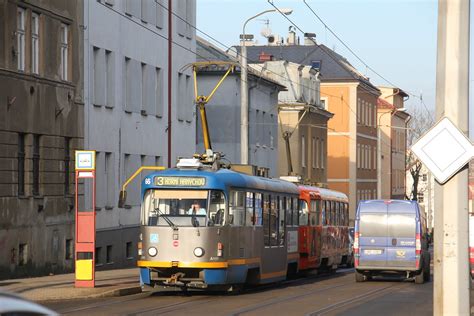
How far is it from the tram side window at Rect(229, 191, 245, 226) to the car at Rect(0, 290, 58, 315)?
19547 millimetres

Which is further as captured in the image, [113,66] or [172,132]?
[172,132]

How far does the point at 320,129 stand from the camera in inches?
3211

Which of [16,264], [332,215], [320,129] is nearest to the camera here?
[16,264]

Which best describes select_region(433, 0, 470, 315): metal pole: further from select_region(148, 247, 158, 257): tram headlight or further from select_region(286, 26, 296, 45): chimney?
select_region(286, 26, 296, 45): chimney

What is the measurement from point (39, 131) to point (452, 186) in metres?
23.9

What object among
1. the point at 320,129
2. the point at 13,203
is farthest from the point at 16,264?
the point at 320,129

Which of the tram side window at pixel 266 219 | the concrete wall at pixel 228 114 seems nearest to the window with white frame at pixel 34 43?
the tram side window at pixel 266 219

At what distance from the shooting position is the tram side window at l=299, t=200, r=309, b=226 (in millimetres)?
35344

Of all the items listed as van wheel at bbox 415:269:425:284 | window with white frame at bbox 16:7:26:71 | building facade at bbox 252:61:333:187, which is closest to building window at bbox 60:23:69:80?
window with white frame at bbox 16:7:26:71

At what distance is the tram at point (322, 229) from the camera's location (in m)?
35.9

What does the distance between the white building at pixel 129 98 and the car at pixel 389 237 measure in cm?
1025

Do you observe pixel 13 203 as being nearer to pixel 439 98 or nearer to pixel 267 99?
pixel 439 98

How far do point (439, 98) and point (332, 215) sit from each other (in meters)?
29.1

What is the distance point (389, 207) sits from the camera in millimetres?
34250
